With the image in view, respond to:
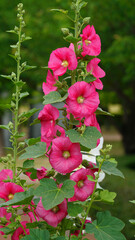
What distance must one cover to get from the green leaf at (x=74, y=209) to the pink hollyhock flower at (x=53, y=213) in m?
0.02

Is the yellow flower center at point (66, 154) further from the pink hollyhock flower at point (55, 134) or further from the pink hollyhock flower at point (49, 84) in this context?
the pink hollyhock flower at point (49, 84)

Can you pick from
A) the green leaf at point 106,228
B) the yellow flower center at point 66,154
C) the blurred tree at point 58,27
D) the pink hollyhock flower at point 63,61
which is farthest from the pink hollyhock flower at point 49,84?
the blurred tree at point 58,27

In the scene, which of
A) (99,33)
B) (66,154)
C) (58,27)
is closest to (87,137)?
(66,154)

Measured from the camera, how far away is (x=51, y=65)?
1599mm

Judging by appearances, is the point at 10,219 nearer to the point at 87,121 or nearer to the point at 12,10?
the point at 87,121

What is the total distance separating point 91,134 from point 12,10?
1449 centimetres

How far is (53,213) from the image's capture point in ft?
4.98

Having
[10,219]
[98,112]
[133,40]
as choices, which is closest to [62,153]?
[98,112]

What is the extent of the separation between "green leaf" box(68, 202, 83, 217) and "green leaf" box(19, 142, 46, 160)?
0.21 metres

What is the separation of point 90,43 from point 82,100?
220 mm

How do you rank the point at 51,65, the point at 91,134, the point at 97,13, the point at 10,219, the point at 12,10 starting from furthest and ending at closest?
the point at 12,10, the point at 97,13, the point at 10,219, the point at 51,65, the point at 91,134

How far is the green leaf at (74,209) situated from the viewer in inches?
58.4

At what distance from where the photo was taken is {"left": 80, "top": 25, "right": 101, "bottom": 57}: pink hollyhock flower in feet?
5.14

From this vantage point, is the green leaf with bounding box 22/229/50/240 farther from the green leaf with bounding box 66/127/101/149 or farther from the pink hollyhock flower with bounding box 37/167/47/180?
the green leaf with bounding box 66/127/101/149
